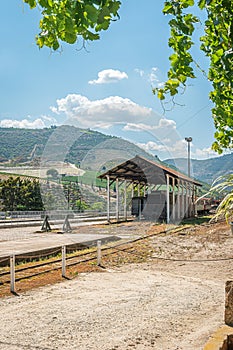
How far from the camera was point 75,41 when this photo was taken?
1.90 m

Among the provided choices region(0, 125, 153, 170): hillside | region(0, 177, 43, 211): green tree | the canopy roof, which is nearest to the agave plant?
region(0, 125, 153, 170): hillside

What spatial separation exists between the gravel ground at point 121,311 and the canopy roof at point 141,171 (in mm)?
17184

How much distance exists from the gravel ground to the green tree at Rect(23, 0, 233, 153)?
11.2 feet

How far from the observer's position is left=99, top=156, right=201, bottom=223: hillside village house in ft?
94.6

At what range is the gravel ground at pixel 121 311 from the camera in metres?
5.14

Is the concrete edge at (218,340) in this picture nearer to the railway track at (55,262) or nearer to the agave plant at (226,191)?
the agave plant at (226,191)

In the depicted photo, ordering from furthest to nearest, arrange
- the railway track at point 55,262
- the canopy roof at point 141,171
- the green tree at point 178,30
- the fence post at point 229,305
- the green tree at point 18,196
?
1. the green tree at point 18,196
2. the canopy roof at point 141,171
3. the railway track at point 55,262
4. the fence post at point 229,305
5. the green tree at point 178,30

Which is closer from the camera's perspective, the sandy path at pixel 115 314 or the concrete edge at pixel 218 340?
the concrete edge at pixel 218 340

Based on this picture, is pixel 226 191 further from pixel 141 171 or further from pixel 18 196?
pixel 18 196

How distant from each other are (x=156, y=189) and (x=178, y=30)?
32.1 meters

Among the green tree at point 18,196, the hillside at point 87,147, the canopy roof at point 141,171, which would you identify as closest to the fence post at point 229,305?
the hillside at point 87,147

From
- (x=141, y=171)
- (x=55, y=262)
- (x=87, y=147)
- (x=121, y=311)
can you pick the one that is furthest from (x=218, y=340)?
(x=141, y=171)

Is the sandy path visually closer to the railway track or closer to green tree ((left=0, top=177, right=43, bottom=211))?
the railway track

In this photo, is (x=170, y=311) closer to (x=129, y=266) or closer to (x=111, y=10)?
(x=129, y=266)
